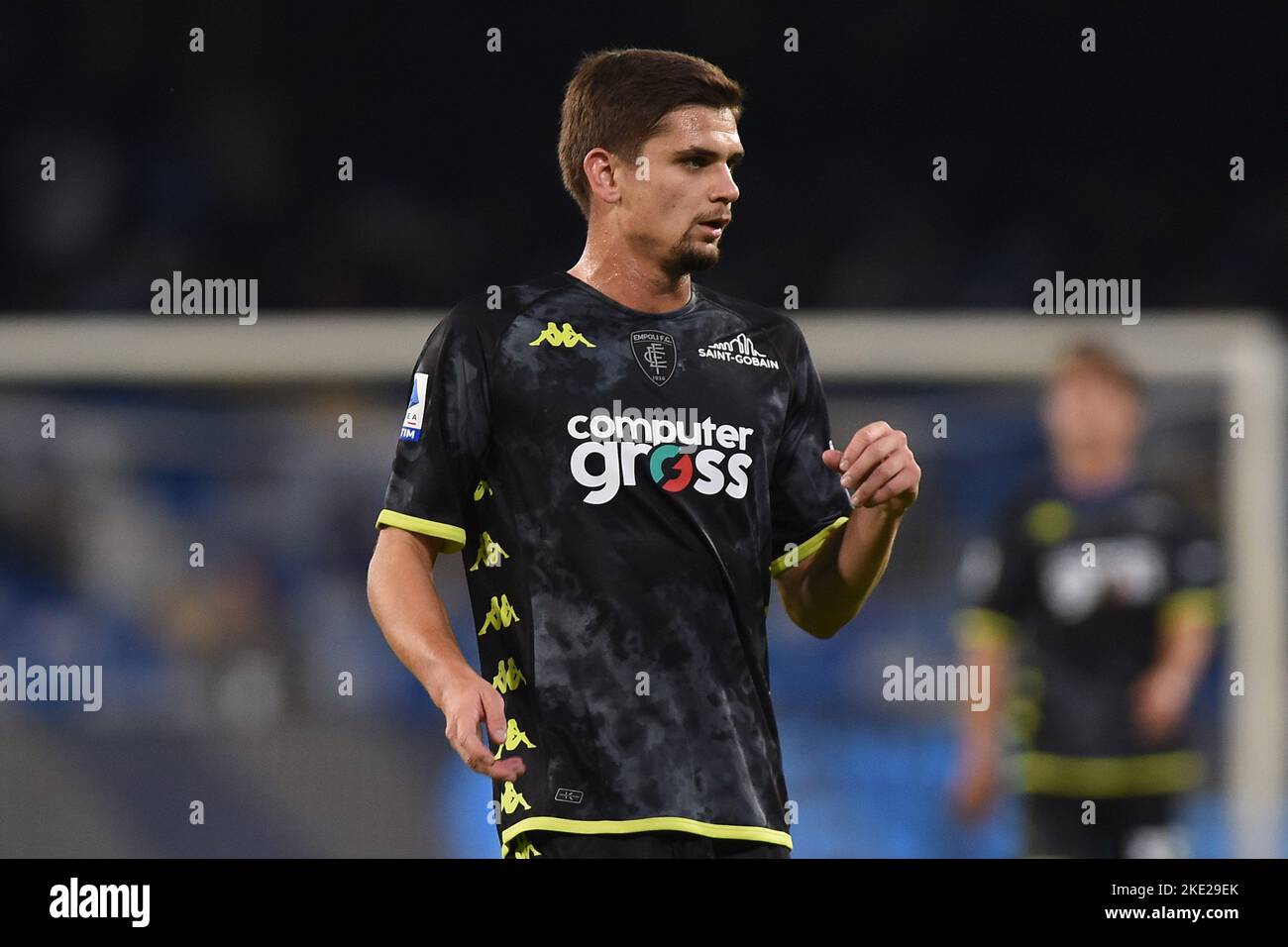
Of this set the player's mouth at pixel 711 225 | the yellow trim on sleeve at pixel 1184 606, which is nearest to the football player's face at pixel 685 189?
the player's mouth at pixel 711 225

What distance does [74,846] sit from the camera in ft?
20.3

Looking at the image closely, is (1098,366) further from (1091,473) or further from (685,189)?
(685,189)

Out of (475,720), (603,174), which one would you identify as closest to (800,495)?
(603,174)

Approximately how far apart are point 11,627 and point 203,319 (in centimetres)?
152

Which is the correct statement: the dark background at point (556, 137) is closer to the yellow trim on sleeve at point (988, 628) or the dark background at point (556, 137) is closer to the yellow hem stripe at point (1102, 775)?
the yellow trim on sleeve at point (988, 628)

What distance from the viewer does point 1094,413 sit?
17.0 ft

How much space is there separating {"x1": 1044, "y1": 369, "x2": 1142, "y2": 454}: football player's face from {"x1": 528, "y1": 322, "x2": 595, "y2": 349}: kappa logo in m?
2.91

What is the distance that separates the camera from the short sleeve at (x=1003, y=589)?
4.93m

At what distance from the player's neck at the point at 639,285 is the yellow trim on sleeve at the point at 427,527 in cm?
45

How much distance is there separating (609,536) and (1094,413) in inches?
122
